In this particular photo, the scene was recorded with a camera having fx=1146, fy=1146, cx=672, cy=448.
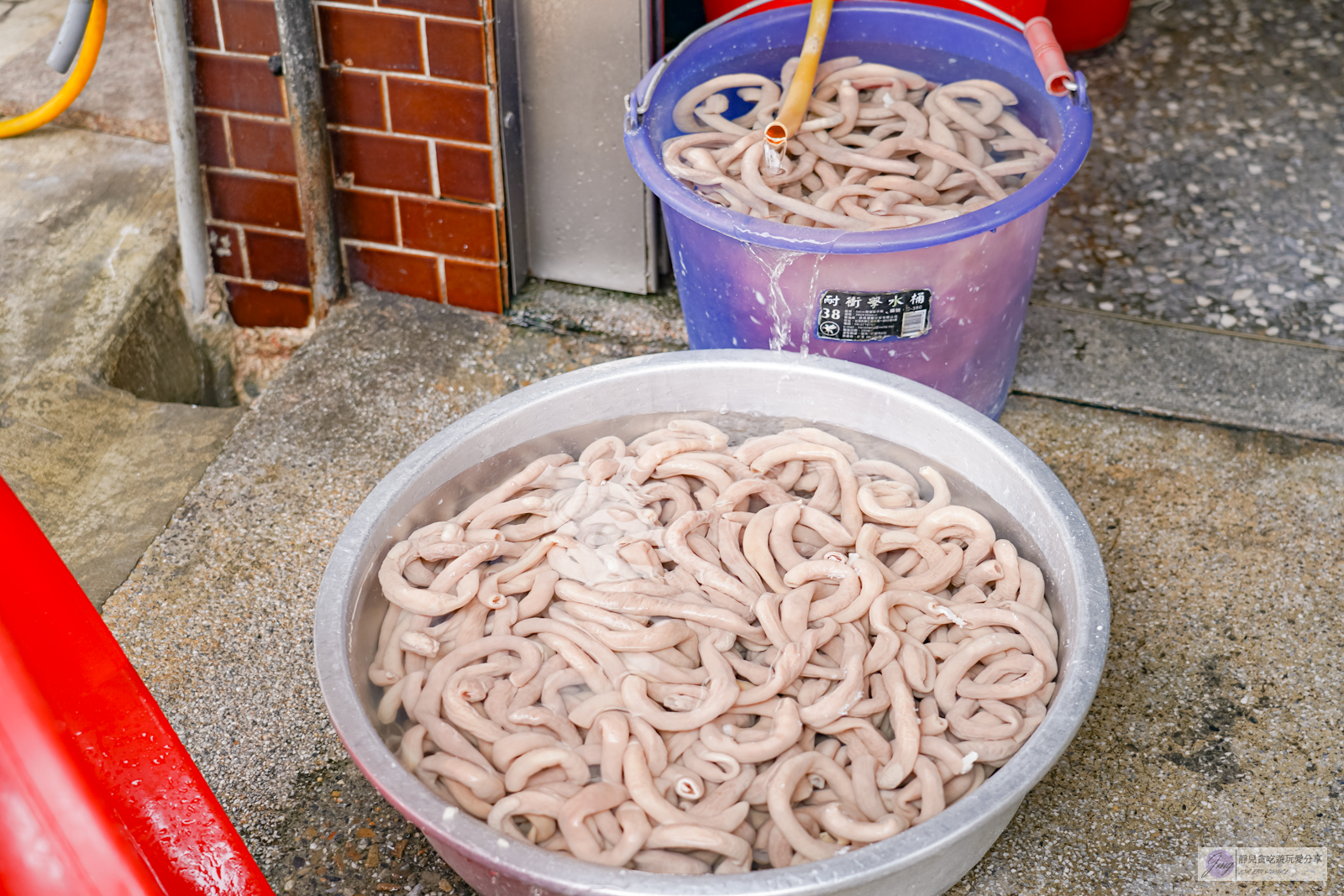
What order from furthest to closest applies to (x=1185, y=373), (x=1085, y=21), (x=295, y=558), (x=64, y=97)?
(x=1085, y=21) → (x=64, y=97) → (x=1185, y=373) → (x=295, y=558)

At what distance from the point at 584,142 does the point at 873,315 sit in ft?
3.30

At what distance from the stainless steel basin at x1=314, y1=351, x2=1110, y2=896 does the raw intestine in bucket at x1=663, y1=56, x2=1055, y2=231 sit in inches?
14.4

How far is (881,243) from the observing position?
2029 millimetres

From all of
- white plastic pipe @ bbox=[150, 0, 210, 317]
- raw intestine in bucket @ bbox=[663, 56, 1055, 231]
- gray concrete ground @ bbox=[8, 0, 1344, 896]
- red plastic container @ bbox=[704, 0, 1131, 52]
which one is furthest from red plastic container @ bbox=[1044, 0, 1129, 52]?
white plastic pipe @ bbox=[150, 0, 210, 317]

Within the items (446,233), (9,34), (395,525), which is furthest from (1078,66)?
(9,34)

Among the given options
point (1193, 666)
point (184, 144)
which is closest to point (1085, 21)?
point (1193, 666)

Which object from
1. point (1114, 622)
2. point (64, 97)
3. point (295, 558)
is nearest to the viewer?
point (1114, 622)

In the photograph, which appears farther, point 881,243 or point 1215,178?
point 1215,178

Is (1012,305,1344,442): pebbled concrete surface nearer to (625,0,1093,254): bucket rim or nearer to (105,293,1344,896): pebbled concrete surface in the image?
(105,293,1344,896): pebbled concrete surface

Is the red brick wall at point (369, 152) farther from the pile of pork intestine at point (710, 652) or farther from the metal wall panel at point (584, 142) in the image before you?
the pile of pork intestine at point (710, 652)

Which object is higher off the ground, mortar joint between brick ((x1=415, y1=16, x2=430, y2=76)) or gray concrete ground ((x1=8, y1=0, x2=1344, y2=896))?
mortar joint between brick ((x1=415, y1=16, x2=430, y2=76))

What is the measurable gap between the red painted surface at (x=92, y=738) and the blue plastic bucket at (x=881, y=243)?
49.8 inches

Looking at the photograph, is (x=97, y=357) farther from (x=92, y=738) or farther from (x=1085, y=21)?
(x=1085, y=21)

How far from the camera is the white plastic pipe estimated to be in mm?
2605
